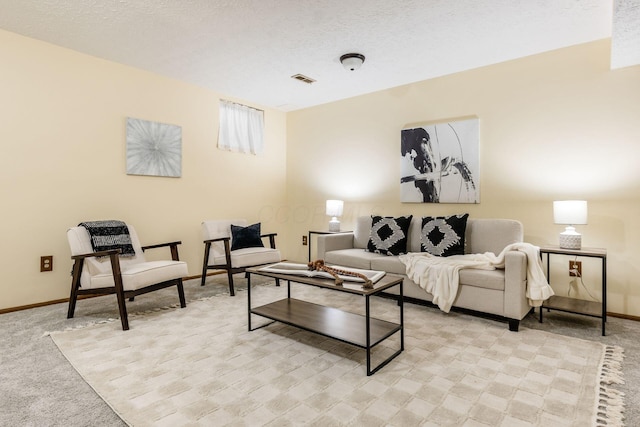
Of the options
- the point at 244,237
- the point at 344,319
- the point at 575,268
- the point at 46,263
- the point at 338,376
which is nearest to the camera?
the point at 338,376

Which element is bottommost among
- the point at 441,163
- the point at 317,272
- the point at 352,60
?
the point at 317,272

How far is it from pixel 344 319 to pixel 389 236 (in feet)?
5.12

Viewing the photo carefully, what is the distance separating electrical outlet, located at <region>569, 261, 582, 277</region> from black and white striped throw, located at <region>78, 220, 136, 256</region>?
4213 millimetres

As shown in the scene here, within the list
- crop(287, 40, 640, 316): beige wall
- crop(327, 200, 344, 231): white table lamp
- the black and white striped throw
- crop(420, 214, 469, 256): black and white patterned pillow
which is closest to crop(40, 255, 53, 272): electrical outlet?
the black and white striped throw

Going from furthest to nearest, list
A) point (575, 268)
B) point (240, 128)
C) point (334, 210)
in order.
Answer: point (240, 128) → point (334, 210) → point (575, 268)

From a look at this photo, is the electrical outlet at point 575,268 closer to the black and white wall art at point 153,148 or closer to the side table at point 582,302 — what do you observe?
the side table at point 582,302

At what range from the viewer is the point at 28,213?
3254 mm

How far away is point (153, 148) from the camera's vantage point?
411 centimetres

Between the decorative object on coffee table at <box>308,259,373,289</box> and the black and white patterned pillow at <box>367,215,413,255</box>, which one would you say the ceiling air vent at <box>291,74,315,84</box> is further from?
the decorative object on coffee table at <box>308,259,373,289</box>

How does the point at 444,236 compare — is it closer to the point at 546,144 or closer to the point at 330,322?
the point at 546,144

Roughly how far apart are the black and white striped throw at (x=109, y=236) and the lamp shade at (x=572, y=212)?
12.9ft

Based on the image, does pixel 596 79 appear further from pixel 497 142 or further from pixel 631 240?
pixel 631 240

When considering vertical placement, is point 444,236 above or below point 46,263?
above

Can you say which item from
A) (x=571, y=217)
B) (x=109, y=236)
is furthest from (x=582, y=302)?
(x=109, y=236)
